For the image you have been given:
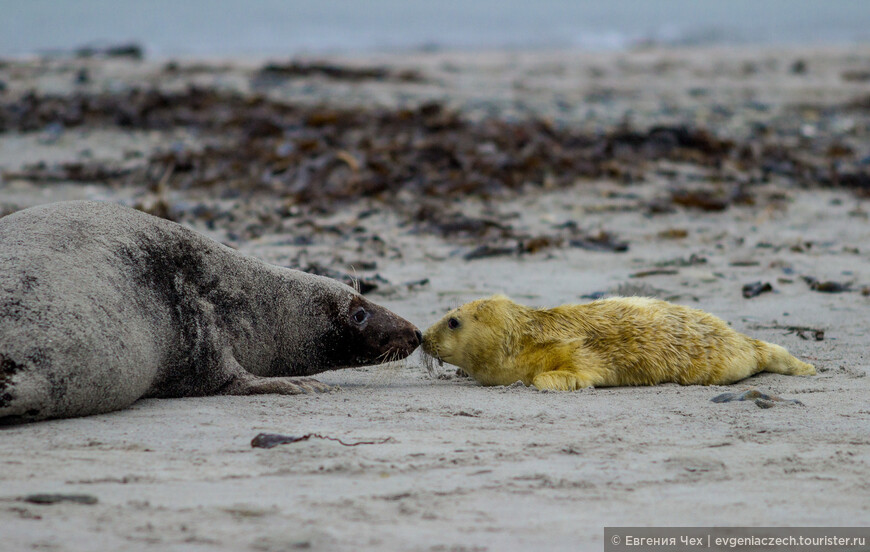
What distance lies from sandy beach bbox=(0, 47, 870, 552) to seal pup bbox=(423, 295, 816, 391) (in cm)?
15

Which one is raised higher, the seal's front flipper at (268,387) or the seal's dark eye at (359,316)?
the seal's dark eye at (359,316)

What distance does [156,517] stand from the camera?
105 inches

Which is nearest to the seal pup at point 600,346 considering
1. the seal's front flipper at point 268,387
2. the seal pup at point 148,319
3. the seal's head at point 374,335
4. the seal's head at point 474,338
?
the seal's head at point 474,338

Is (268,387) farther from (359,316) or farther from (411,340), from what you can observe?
(411,340)

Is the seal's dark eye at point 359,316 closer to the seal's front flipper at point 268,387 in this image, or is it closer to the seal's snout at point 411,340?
the seal's snout at point 411,340

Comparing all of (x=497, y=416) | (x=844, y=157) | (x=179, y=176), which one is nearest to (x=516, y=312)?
(x=497, y=416)

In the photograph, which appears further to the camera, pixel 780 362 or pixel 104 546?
pixel 780 362

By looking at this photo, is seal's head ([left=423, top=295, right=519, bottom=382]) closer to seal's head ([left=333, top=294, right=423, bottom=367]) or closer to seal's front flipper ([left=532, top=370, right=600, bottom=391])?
seal's head ([left=333, top=294, right=423, bottom=367])

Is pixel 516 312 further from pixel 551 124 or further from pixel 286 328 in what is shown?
pixel 551 124

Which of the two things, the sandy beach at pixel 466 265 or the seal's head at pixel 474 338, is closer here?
the sandy beach at pixel 466 265

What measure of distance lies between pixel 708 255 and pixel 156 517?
608 centimetres

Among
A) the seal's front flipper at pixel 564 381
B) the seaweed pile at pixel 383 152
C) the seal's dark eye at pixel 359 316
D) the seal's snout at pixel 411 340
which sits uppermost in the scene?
the seaweed pile at pixel 383 152

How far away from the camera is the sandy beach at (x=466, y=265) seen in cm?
282

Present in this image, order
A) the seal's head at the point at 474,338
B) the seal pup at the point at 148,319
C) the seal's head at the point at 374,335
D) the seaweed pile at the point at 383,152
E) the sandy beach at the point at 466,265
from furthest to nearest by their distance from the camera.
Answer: the seaweed pile at the point at 383,152, the seal's head at the point at 374,335, the seal's head at the point at 474,338, the seal pup at the point at 148,319, the sandy beach at the point at 466,265
